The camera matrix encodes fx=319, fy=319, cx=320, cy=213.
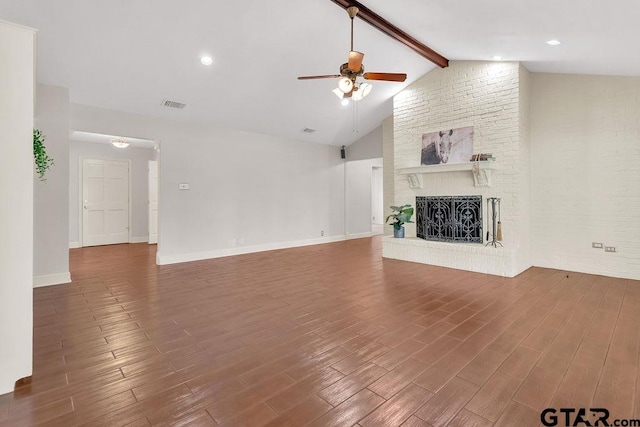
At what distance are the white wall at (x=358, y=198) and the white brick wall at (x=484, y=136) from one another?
3.16 metres

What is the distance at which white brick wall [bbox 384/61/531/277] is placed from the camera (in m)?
4.75

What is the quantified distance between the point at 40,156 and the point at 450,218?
Answer: 18.9 feet

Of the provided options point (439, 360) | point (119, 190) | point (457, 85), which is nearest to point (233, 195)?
point (119, 190)

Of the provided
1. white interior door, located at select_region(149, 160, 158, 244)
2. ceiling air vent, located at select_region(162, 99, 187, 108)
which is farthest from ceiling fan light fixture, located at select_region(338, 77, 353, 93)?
white interior door, located at select_region(149, 160, 158, 244)

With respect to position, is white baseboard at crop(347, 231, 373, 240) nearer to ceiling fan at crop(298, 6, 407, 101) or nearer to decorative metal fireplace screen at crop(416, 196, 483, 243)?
decorative metal fireplace screen at crop(416, 196, 483, 243)

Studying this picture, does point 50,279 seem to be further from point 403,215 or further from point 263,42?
point 403,215

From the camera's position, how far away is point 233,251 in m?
6.59

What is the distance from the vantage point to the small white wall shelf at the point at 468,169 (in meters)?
4.88

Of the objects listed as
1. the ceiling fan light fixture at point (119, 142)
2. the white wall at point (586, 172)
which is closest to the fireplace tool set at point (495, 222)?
the white wall at point (586, 172)

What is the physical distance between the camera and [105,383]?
1.95 metres

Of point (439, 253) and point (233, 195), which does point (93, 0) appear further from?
point (439, 253)

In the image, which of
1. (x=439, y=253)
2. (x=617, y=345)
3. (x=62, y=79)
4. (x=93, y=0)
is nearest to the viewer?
(x=617, y=345)

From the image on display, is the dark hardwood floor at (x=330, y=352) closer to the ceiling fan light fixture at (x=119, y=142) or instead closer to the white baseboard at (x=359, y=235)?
the ceiling fan light fixture at (x=119, y=142)

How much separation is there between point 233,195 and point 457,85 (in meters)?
4.63
